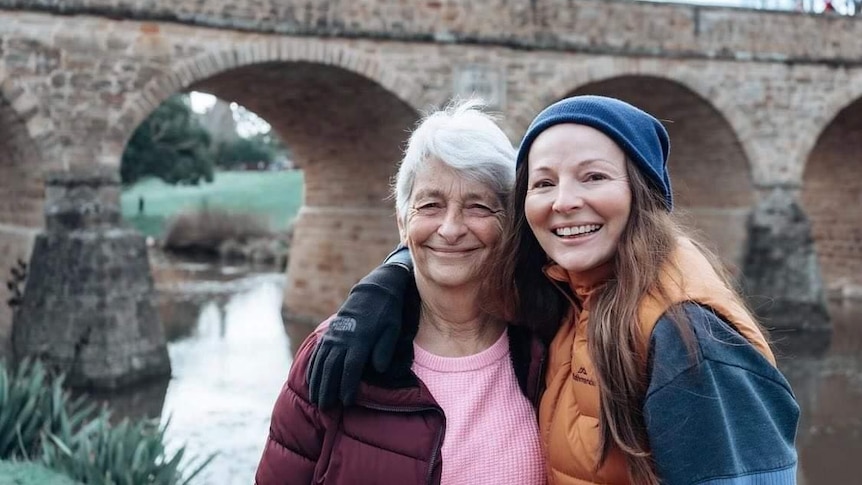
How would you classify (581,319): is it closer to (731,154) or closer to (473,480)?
(473,480)

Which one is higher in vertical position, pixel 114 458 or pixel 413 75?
pixel 413 75

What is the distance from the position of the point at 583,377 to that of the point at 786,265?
11392 mm

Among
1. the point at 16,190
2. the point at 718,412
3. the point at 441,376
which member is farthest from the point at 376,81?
the point at 718,412

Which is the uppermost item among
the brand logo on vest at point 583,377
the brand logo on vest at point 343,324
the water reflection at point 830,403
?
the brand logo on vest at point 343,324

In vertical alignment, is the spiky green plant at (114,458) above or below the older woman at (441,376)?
below

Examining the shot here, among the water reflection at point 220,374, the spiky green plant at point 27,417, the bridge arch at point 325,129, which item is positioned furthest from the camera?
the bridge arch at point 325,129

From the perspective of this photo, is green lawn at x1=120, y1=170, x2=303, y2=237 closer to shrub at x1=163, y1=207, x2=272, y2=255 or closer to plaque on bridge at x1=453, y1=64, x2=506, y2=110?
shrub at x1=163, y1=207, x2=272, y2=255

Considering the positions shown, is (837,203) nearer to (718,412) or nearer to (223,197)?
(718,412)

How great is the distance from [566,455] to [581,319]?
0.87 feet

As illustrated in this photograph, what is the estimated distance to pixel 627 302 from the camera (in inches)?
55.5

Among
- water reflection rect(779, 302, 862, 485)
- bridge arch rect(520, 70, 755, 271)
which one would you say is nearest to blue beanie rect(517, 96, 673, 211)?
water reflection rect(779, 302, 862, 485)

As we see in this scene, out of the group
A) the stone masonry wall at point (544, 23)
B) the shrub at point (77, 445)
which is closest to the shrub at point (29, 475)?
the shrub at point (77, 445)

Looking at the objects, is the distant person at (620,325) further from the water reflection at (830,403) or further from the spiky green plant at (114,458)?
the water reflection at (830,403)

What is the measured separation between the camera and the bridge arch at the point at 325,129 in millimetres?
9270
